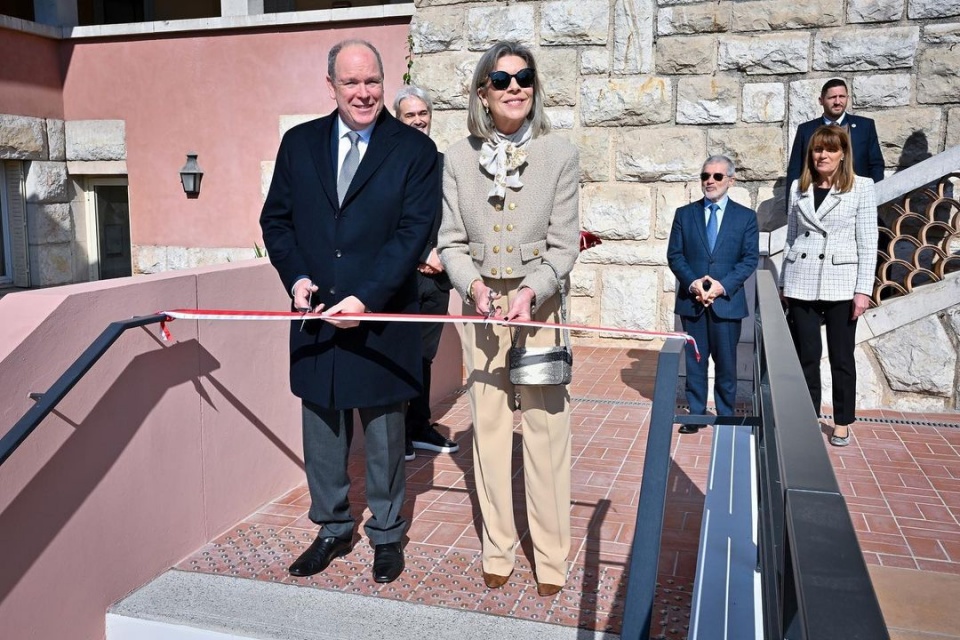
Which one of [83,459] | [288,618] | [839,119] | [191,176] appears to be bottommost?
[288,618]

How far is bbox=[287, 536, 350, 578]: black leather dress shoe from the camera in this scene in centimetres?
340

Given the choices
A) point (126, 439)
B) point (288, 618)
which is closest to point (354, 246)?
point (126, 439)

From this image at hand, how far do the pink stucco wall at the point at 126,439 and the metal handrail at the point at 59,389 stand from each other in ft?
0.19

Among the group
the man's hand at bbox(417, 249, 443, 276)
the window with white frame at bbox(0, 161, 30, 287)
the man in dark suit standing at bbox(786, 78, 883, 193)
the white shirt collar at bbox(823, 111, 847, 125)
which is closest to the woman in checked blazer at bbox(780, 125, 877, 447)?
the man in dark suit standing at bbox(786, 78, 883, 193)

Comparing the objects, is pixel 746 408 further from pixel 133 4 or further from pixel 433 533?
pixel 133 4

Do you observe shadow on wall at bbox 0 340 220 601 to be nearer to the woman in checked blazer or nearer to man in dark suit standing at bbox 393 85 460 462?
man in dark suit standing at bbox 393 85 460 462

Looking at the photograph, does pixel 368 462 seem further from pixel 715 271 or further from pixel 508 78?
pixel 715 271

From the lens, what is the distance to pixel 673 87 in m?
7.73

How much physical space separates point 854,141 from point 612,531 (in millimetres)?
4222

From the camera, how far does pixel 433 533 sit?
12.8 ft

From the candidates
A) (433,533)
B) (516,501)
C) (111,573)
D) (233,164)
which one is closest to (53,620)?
(111,573)

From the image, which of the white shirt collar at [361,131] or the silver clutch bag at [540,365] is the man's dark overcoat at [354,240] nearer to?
the white shirt collar at [361,131]

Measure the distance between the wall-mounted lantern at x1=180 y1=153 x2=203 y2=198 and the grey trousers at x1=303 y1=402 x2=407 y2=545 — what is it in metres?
7.18

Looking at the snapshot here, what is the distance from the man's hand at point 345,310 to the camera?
309 cm
